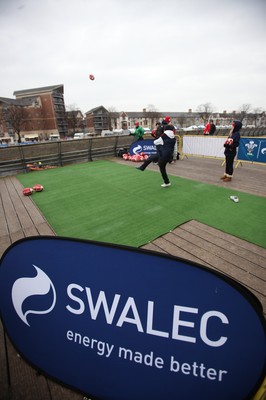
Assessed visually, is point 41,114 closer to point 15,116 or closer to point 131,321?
point 15,116

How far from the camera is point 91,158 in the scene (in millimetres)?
12133

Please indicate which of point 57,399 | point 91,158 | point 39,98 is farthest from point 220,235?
point 39,98

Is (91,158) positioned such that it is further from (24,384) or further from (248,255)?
(24,384)

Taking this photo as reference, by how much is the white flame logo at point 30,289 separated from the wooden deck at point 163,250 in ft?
2.51

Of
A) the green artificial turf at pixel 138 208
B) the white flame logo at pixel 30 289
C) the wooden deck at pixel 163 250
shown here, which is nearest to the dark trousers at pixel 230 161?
the wooden deck at pixel 163 250

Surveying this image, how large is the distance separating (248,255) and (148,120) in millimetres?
106519

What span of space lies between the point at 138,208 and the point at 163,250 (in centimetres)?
192

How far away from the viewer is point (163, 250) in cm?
339

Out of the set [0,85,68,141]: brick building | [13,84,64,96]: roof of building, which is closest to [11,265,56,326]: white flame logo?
[0,85,68,141]: brick building

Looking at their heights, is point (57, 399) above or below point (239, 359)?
below

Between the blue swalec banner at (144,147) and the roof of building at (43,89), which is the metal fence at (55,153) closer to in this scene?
the blue swalec banner at (144,147)

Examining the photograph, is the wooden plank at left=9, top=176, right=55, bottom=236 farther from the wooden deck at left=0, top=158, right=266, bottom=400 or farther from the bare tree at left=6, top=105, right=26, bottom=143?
the bare tree at left=6, top=105, right=26, bottom=143

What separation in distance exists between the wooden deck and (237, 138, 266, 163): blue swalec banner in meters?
2.77

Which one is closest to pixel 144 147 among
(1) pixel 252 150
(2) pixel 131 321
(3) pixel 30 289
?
(1) pixel 252 150
